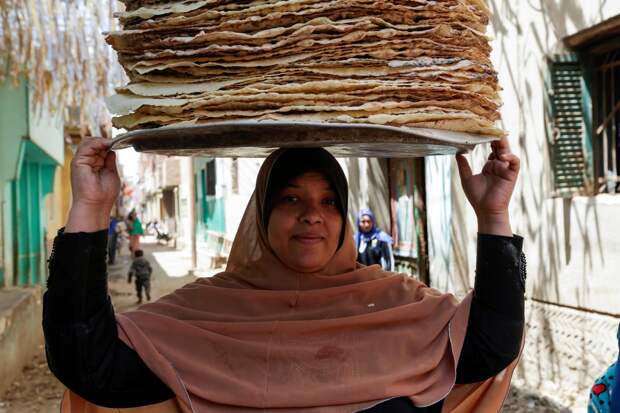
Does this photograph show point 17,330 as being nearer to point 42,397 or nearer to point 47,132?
point 42,397

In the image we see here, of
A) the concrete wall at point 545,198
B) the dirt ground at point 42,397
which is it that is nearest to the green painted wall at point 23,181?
the dirt ground at point 42,397

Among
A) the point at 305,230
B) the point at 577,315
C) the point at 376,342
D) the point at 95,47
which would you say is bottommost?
the point at 577,315

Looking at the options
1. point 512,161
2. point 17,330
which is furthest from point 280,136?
point 17,330

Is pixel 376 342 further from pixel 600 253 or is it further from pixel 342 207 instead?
pixel 600 253

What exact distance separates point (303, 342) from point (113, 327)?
0.46 meters

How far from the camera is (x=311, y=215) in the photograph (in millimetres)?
1664

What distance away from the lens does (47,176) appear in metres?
11.1

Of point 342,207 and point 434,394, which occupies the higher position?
point 342,207

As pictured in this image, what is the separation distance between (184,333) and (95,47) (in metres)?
4.34

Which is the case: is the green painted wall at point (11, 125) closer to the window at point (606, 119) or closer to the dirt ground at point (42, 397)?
the dirt ground at point (42, 397)

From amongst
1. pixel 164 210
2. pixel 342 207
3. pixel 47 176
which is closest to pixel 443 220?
pixel 342 207

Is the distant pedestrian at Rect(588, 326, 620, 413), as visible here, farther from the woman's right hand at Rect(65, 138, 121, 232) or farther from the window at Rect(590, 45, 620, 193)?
the window at Rect(590, 45, 620, 193)

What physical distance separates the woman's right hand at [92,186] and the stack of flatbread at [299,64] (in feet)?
0.70

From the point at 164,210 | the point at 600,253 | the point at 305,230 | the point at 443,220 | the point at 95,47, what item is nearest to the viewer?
the point at 305,230
